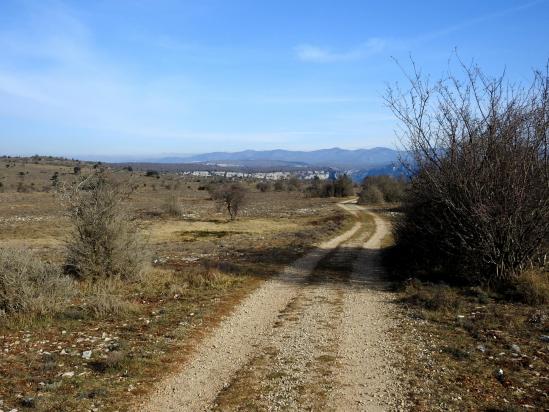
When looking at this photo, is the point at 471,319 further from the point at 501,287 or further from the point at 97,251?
the point at 97,251

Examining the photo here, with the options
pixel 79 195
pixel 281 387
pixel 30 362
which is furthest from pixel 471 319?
pixel 79 195

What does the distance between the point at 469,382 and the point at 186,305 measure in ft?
21.9

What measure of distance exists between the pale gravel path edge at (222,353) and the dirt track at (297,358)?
0.04 ft

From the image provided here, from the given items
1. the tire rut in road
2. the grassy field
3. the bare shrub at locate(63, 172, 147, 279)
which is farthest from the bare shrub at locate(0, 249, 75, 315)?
the tire rut in road

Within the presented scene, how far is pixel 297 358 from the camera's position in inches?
305

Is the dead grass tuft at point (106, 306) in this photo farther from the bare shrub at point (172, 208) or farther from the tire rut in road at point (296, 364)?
the bare shrub at point (172, 208)

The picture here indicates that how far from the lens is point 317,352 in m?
8.07

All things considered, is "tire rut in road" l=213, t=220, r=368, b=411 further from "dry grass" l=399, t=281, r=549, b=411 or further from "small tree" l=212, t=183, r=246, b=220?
"small tree" l=212, t=183, r=246, b=220

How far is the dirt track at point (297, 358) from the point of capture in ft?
20.2

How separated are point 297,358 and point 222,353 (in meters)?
1.32

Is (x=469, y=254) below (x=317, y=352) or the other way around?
the other way around

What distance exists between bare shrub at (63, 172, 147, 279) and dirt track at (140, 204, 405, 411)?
4.04 metres

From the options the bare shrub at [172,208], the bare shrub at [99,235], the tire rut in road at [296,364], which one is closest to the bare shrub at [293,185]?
the bare shrub at [172,208]

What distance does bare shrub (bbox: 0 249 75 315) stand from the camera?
32.2ft
